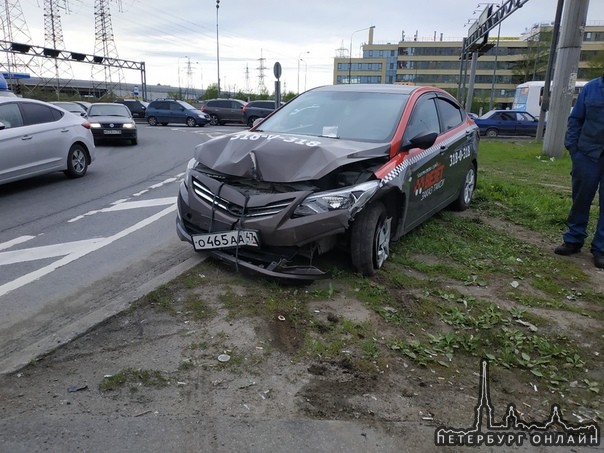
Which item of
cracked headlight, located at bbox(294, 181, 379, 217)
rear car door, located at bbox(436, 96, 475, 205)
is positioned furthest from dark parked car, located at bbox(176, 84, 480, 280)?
rear car door, located at bbox(436, 96, 475, 205)

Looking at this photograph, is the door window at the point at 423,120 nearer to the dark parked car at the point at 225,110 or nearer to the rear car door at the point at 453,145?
the rear car door at the point at 453,145

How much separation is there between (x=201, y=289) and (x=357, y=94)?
2.94 metres

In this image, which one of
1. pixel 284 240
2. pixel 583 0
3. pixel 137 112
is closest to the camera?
pixel 284 240

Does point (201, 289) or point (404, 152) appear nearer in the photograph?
point (201, 289)

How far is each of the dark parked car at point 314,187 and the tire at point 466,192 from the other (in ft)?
5.68

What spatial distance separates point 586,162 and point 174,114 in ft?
97.0

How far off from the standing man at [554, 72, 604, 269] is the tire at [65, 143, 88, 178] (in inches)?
346

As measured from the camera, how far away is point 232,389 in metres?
2.91

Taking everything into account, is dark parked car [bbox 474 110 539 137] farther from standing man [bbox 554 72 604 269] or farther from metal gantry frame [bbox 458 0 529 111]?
standing man [bbox 554 72 604 269]

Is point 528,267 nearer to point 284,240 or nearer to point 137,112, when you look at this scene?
point 284,240

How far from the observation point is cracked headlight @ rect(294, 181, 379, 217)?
410cm

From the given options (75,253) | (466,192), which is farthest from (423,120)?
(75,253)

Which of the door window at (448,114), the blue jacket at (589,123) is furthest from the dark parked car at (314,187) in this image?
the blue jacket at (589,123)

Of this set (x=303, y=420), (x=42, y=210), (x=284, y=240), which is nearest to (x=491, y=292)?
(x=284, y=240)
